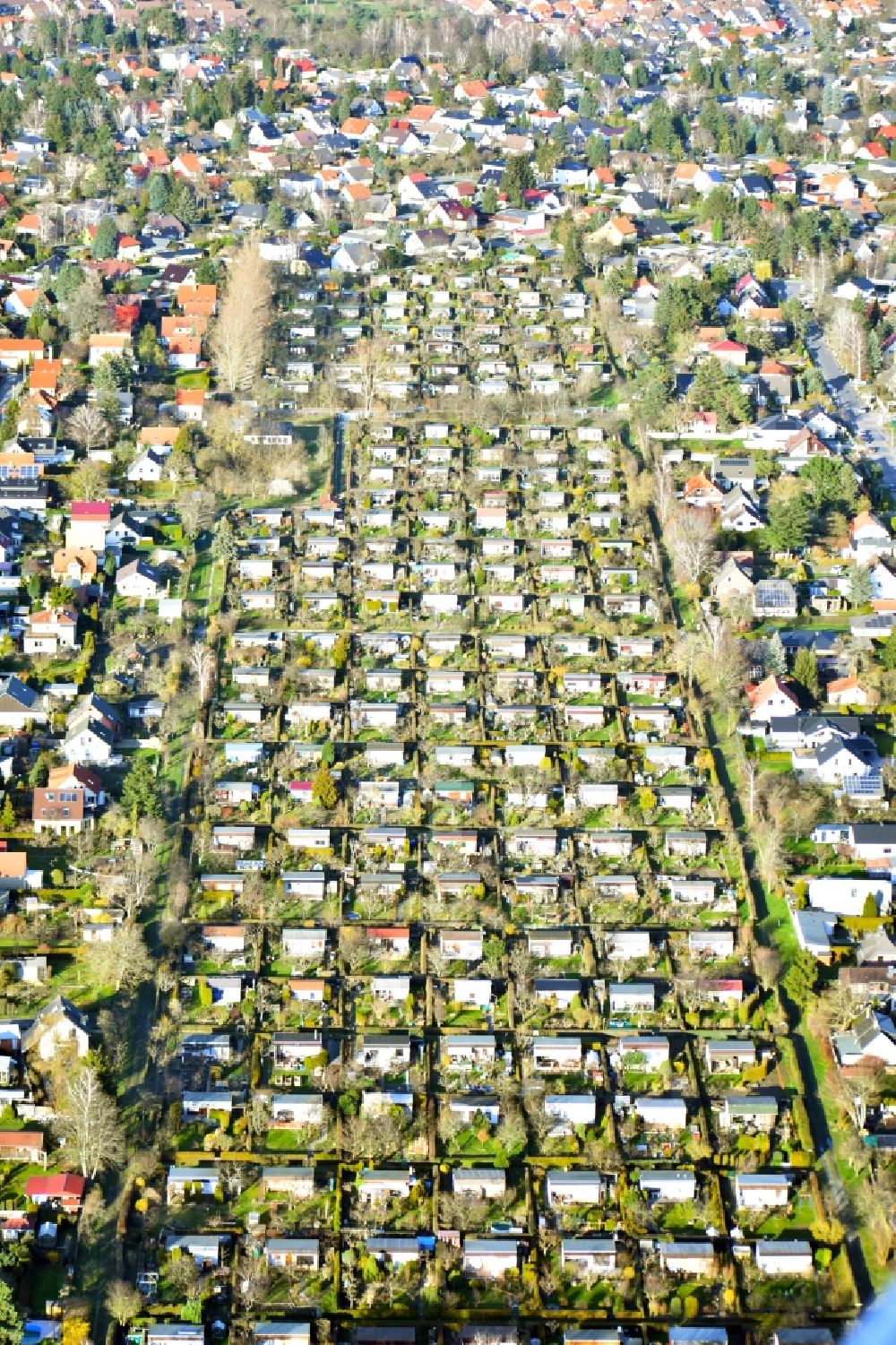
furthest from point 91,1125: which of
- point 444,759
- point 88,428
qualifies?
point 88,428

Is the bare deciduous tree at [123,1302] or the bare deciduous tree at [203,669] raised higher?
the bare deciduous tree at [123,1302]

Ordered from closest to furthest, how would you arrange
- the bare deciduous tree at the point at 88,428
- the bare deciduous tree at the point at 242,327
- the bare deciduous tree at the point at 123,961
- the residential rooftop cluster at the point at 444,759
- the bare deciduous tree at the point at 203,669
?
the residential rooftop cluster at the point at 444,759 → the bare deciduous tree at the point at 123,961 → the bare deciduous tree at the point at 203,669 → the bare deciduous tree at the point at 88,428 → the bare deciduous tree at the point at 242,327

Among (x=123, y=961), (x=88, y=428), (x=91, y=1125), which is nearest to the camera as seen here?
(x=91, y=1125)

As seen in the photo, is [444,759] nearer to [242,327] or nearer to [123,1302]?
[123,1302]

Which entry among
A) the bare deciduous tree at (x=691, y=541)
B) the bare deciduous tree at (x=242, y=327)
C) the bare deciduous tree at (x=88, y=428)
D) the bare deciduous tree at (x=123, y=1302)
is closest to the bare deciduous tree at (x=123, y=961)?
the bare deciduous tree at (x=123, y=1302)

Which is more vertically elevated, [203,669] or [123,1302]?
[123,1302]

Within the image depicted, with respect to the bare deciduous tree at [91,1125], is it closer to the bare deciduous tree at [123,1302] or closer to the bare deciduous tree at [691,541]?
the bare deciduous tree at [123,1302]

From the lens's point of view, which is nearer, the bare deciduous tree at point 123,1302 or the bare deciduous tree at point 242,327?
the bare deciduous tree at point 123,1302

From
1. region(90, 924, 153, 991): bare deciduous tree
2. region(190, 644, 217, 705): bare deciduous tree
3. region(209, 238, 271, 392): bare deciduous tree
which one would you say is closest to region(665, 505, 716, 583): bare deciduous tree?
region(190, 644, 217, 705): bare deciduous tree
